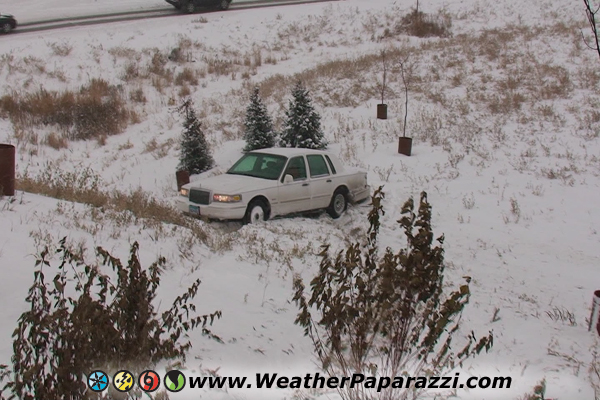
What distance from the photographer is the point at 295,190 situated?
11.7m

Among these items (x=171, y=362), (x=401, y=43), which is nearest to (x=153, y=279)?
(x=171, y=362)

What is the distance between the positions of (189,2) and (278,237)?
995 inches

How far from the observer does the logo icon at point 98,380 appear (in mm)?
3629

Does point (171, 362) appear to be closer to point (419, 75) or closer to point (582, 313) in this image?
point (582, 313)

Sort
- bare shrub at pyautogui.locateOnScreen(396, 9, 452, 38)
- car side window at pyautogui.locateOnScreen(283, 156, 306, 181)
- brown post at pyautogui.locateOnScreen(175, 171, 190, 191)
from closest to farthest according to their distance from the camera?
car side window at pyautogui.locateOnScreen(283, 156, 306, 181) → brown post at pyautogui.locateOnScreen(175, 171, 190, 191) → bare shrub at pyautogui.locateOnScreen(396, 9, 452, 38)

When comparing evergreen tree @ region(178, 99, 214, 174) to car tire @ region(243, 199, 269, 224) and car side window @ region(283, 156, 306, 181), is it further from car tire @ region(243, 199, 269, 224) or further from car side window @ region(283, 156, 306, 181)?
car tire @ region(243, 199, 269, 224)

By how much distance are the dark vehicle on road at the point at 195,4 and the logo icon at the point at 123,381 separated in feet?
102

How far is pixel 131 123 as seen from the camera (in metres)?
20.8

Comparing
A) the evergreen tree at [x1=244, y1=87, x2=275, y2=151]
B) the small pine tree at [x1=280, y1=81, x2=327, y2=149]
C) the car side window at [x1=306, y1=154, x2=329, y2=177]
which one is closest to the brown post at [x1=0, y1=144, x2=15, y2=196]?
the car side window at [x1=306, y1=154, x2=329, y2=177]

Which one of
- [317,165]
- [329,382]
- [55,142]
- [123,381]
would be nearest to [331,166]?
[317,165]

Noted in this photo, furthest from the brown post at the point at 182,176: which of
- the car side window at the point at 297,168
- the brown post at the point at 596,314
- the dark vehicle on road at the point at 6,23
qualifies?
the dark vehicle on road at the point at 6,23

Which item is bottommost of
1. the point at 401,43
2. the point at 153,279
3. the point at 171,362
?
the point at 171,362

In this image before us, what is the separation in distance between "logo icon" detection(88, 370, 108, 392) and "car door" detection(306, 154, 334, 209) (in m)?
8.51

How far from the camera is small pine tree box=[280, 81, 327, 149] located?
15656mm
